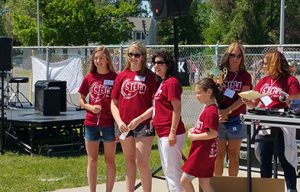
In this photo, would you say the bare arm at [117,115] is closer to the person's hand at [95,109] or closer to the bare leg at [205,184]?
the person's hand at [95,109]

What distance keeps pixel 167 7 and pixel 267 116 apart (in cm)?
251

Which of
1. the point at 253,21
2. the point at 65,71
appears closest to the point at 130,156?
the point at 65,71

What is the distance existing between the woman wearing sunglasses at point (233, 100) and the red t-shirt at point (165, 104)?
2.66ft

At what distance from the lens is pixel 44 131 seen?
1204 cm

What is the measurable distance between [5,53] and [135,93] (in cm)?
524

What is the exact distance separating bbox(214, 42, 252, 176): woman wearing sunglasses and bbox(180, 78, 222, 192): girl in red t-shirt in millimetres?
754

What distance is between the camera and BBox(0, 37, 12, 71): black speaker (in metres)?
10.7

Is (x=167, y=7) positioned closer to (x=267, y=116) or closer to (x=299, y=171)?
(x=267, y=116)

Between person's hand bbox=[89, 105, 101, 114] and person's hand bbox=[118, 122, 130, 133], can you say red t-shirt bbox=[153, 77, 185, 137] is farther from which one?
person's hand bbox=[89, 105, 101, 114]

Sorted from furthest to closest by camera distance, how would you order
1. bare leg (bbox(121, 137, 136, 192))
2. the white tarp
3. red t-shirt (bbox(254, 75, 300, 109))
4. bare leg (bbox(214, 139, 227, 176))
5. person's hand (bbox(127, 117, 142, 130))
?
the white tarp, bare leg (bbox(214, 139, 227, 176)), bare leg (bbox(121, 137, 136, 192)), red t-shirt (bbox(254, 75, 300, 109)), person's hand (bbox(127, 117, 142, 130))

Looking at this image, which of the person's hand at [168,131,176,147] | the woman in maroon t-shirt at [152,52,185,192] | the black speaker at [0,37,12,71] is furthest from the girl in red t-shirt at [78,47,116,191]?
the black speaker at [0,37,12,71]

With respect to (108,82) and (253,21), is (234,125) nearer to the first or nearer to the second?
(108,82)

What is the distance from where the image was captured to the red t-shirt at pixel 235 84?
6.59 meters

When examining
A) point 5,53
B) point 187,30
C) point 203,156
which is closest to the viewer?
point 203,156
